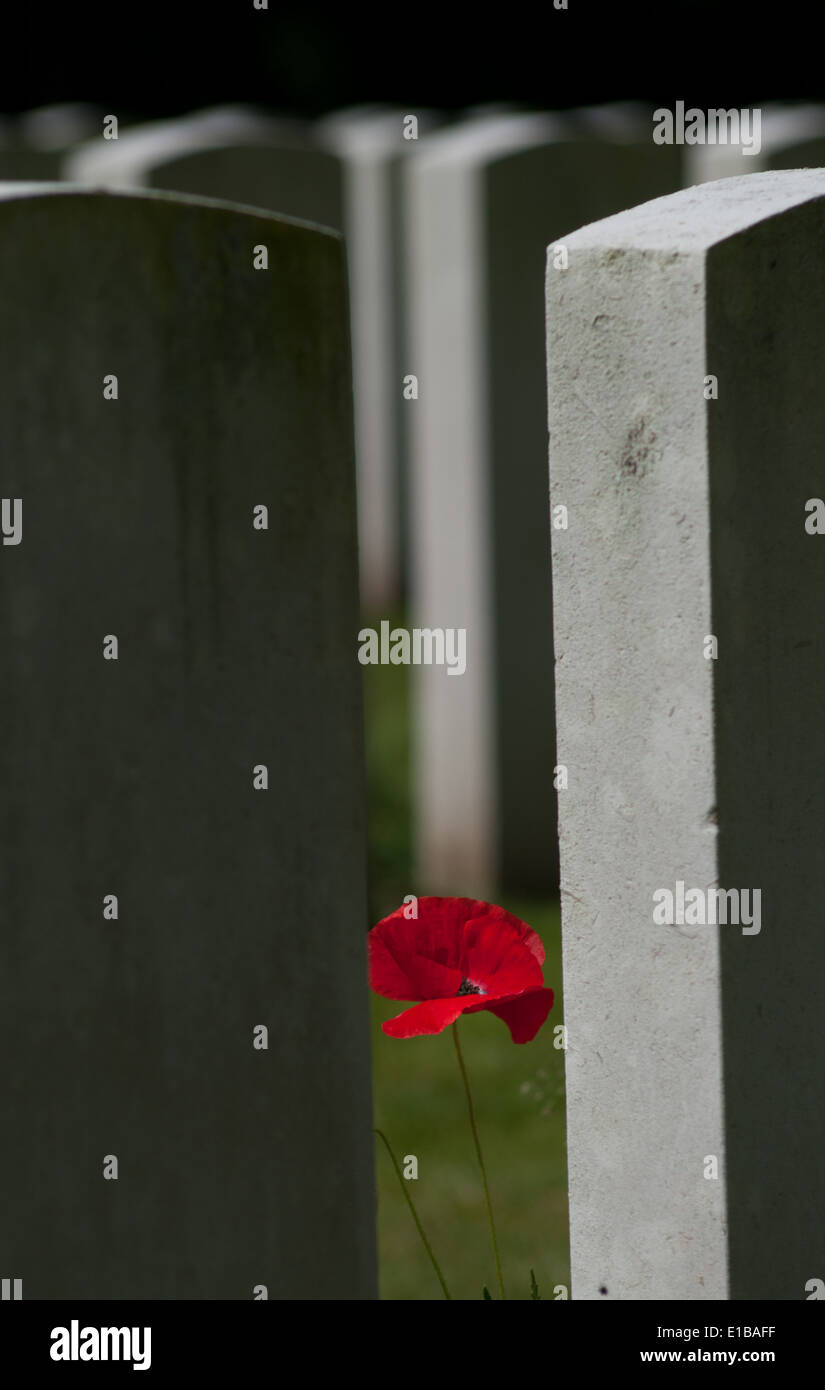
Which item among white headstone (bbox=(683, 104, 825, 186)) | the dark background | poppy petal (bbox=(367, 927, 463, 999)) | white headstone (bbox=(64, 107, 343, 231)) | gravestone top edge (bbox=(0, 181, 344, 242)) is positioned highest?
the dark background

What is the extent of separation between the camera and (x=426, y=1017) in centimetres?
209

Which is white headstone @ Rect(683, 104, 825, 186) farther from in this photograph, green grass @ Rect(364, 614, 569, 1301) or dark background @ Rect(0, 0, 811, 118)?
dark background @ Rect(0, 0, 811, 118)

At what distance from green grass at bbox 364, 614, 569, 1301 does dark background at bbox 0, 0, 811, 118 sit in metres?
14.9

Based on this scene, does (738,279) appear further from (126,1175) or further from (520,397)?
(520,397)

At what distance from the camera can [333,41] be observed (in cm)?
2053

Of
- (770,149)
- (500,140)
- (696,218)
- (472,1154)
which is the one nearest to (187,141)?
(500,140)

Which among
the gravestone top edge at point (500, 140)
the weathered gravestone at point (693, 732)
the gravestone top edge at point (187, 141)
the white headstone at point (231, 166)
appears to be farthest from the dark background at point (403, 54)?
the weathered gravestone at point (693, 732)

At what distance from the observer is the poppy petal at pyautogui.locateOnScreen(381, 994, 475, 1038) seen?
81.7 inches

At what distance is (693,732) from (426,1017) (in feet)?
1.54

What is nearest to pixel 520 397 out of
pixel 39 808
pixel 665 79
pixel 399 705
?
pixel 399 705

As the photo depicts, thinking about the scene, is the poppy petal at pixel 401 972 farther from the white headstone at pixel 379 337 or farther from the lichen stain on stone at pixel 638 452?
the white headstone at pixel 379 337

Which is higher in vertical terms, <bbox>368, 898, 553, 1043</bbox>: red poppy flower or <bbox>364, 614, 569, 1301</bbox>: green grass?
<bbox>368, 898, 553, 1043</bbox>: red poppy flower

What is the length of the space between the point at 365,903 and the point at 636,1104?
76 cm

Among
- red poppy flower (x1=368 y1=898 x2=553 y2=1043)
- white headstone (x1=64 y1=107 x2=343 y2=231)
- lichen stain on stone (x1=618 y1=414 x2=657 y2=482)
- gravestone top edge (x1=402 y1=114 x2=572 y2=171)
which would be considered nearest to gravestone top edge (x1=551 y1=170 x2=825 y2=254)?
lichen stain on stone (x1=618 y1=414 x2=657 y2=482)
